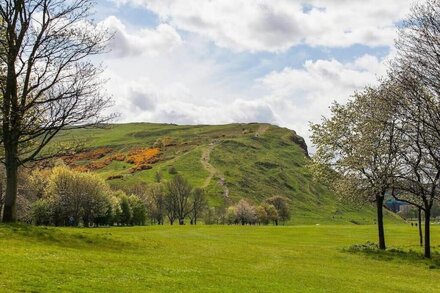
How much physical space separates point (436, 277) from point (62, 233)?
27.4 m

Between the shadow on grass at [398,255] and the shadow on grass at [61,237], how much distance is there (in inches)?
906

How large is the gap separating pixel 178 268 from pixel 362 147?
25.0 metres

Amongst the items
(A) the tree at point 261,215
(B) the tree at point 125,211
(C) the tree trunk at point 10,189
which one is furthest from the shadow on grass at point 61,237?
(A) the tree at point 261,215

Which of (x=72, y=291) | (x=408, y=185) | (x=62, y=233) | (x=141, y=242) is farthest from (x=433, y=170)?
(x=72, y=291)

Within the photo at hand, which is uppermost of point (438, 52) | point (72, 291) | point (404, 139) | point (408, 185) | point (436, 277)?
point (438, 52)

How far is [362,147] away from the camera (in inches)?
1727

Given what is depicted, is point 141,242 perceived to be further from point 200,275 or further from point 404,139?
point 404,139

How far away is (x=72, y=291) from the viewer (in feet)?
56.1

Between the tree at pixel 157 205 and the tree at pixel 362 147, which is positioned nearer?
the tree at pixel 362 147

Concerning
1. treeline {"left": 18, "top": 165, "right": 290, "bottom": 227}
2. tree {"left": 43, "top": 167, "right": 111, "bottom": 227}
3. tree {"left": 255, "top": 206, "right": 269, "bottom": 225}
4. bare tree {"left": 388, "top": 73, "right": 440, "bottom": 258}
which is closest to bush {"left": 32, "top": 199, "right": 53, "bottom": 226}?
treeline {"left": 18, "top": 165, "right": 290, "bottom": 227}

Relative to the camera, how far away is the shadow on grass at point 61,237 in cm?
3033

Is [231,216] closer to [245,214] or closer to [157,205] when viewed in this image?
[245,214]

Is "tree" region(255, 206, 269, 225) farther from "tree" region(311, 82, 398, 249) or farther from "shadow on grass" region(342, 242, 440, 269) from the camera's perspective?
"shadow on grass" region(342, 242, 440, 269)

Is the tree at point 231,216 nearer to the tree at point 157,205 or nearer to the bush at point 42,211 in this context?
the tree at point 157,205
